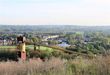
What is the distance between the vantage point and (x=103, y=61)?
7527 millimetres

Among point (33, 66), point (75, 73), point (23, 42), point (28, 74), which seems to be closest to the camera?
point (28, 74)

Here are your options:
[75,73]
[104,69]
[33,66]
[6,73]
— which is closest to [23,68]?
[33,66]

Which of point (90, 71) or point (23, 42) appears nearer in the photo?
point (90, 71)

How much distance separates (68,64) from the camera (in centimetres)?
768

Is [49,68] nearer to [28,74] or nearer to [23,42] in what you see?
[28,74]

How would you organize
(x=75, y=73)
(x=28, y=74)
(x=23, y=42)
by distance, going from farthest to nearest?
(x=23, y=42) → (x=75, y=73) → (x=28, y=74)

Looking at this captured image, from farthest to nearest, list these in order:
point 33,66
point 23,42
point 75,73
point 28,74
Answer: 1. point 23,42
2. point 33,66
3. point 75,73
4. point 28,74

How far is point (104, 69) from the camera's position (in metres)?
7.09

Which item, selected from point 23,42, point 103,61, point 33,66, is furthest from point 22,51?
point 103,61

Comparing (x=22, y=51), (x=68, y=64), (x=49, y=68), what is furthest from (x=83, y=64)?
(x=22, y=51)

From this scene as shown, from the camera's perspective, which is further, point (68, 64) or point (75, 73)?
point (68, 64)

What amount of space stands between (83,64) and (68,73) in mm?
990

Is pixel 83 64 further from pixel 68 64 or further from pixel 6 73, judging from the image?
pixel 6 73

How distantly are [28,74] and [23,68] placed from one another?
0.80 metres
